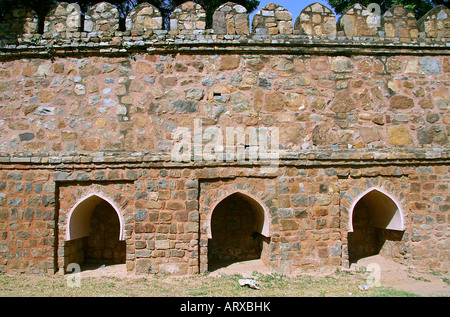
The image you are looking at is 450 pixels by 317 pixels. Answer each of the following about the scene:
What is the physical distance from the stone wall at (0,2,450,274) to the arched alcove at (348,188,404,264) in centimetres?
12

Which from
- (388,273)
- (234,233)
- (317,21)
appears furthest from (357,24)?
(234,233)

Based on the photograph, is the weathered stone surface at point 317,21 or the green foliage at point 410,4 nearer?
the weathered stone surface at point 317,21

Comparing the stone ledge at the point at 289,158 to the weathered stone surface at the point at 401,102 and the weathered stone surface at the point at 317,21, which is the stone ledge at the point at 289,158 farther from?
the weathered stone surface at the point at 317,21

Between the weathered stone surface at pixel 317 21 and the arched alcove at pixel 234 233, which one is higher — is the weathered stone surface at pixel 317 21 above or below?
above

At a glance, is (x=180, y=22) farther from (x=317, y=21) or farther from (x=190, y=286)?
(x=190, y=286)

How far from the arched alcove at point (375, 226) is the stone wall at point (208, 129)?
0.12 m

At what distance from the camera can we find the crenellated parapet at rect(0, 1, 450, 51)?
6.15 m

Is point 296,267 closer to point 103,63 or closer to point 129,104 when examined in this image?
point 129,104

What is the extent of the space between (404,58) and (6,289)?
766 cm

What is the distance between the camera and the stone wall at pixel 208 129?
5930 millimetres

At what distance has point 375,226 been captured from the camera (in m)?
6.99

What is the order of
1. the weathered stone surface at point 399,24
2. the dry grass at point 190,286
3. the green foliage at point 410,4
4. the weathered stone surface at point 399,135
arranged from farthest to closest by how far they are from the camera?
the green foliage at point 410,4 < the weathered stone surface at point 399,24 < the weathered stone surface at point 399,135 < the dry grass at point 190,286

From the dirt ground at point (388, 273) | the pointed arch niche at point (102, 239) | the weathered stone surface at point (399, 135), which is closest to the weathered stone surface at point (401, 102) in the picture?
the weathered stone surface at point (399, 135)

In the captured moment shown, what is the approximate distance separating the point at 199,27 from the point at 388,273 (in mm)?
5369
